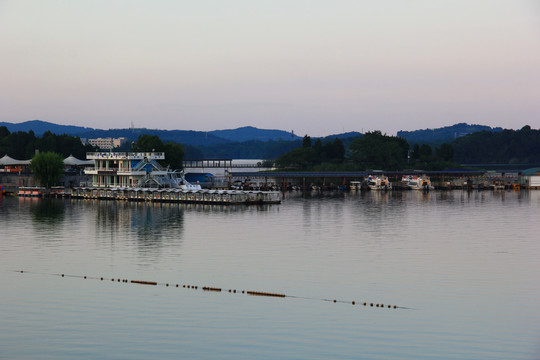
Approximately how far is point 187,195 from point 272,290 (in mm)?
77289

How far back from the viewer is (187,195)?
121125mm

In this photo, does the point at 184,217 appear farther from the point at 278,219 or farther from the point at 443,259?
the point at 443,259

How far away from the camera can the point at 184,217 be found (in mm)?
93938

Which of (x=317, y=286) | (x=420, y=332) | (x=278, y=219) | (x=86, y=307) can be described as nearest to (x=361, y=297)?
(x=317, y=286)

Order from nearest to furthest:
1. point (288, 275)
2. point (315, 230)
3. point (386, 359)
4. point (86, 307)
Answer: point (386, 359), point (86, 307), point (288, 275), point (315, 230)

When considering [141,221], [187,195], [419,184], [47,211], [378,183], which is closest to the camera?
[141,221]

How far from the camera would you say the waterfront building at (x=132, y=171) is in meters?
132

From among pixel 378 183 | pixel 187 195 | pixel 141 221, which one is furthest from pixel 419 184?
pixel 141 221

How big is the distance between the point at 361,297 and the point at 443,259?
16350mm

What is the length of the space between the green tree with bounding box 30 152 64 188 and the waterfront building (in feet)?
45.1

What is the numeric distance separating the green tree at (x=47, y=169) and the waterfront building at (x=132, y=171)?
13754 millimetres

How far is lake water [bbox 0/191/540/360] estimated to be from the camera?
33781 mm

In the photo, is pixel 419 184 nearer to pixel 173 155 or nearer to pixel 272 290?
pixel 173 155

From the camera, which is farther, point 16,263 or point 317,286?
point 16,263
